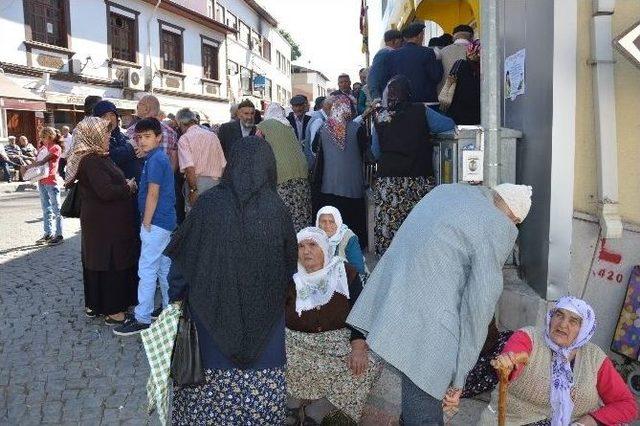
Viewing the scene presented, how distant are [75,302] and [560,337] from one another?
4.84 m

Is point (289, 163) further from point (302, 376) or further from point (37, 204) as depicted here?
point (37, 204)

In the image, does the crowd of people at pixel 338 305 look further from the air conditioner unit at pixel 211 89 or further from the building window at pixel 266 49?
the building window at pixel 266 49

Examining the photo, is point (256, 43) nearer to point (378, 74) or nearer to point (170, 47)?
point (170, 47)

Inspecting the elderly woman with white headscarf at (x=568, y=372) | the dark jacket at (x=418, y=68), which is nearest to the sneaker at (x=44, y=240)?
the dark jacket at (x=418, y=68)

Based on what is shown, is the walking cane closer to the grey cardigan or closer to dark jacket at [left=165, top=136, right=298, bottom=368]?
the grey cardigan

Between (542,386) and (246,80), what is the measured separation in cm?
3328

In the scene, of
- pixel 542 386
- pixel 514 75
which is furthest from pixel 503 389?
pixel 514 75

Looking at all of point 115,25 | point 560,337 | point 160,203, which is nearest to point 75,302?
point 160,203

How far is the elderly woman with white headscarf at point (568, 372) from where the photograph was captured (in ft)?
9.36

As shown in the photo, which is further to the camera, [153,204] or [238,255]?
[153,204]

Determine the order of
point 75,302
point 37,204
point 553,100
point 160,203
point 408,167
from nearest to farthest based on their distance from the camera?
point 553,100
point 160,203
point 408,167
point 75,302
point 37,204

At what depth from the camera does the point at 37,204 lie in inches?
559

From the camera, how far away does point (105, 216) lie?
5016mm

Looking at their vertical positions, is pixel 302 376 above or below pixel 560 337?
below
